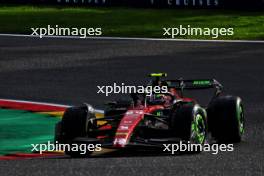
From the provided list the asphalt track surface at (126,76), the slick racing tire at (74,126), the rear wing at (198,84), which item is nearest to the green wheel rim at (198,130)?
the asphalt track surface at (126,76)

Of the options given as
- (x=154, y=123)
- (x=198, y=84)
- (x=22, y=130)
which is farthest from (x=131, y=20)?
(x=154, y=123)

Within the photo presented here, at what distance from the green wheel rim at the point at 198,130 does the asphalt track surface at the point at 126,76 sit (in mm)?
298

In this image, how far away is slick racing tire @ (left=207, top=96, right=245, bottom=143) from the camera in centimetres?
1370

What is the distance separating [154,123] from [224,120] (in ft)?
2.88

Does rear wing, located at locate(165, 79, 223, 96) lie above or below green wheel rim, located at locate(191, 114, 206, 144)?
above

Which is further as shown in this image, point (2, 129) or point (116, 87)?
point (116, 87)

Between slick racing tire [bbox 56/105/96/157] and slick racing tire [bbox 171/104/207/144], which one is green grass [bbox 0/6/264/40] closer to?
slick racing tire [bbox 171/104/207/144]

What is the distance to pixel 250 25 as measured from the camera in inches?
1073

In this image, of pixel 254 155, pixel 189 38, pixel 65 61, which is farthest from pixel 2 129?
pixel 189 38

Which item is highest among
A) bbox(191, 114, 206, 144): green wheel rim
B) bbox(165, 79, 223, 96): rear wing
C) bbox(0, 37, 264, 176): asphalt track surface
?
bbox(165, 79, 223, 96): rear wing

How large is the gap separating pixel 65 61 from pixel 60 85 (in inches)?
122

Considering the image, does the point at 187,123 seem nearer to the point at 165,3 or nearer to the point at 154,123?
the point at 154,123

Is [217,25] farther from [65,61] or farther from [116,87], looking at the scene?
[116,87]

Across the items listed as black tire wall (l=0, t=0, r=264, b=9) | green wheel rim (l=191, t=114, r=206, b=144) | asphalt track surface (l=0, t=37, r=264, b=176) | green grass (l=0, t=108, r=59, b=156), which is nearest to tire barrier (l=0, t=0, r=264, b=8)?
black tire wall (l=0, t=0, r=264, b=9)
